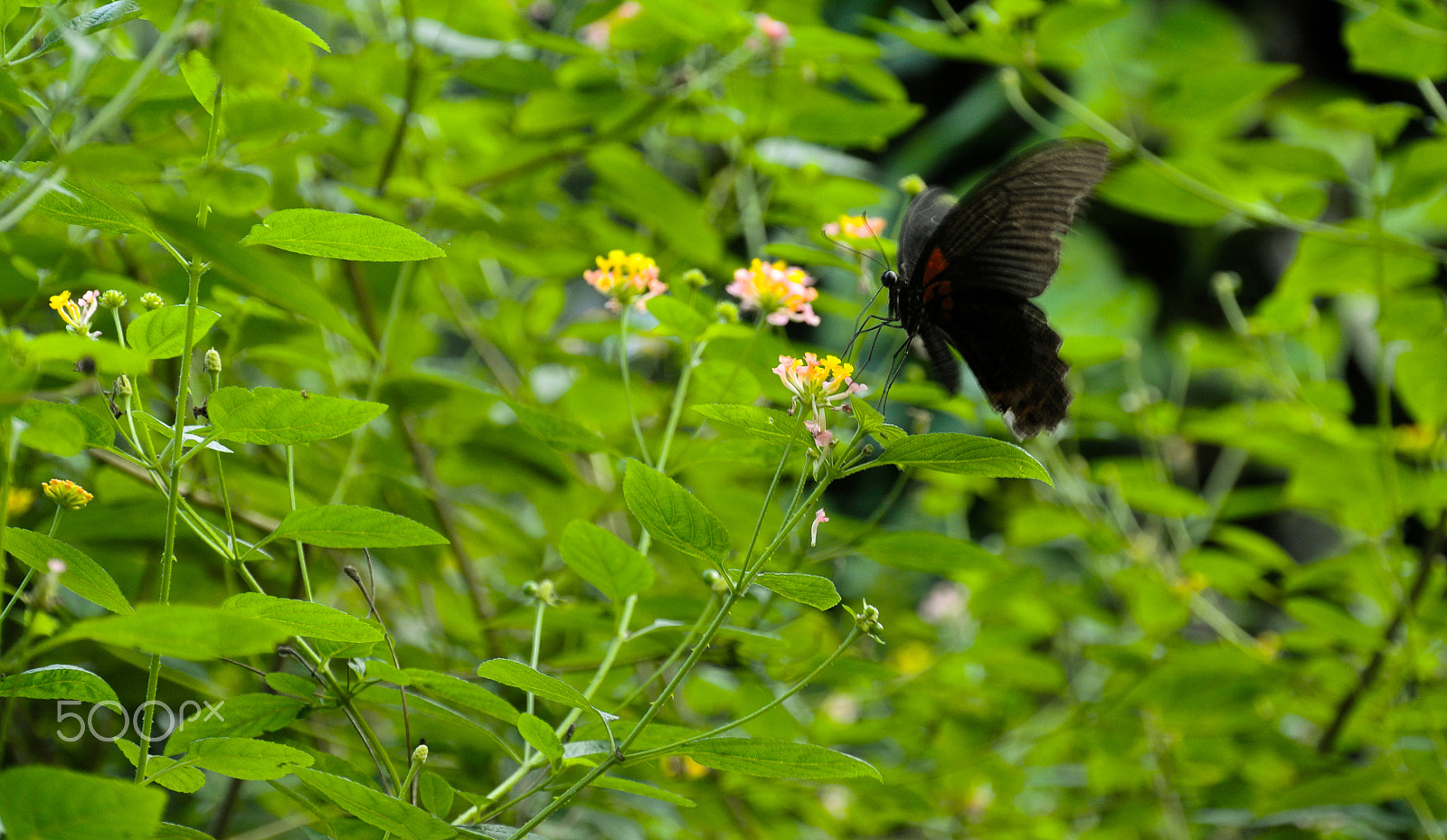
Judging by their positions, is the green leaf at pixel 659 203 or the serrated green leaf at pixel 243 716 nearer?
the serrated green leaf at pixel 243 716

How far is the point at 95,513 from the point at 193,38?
73 centimetres

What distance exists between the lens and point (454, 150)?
81.2 inches

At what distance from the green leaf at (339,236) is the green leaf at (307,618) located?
0.26m

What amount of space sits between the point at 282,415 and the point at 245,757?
0.25 m

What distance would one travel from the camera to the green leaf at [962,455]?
2.52 ft

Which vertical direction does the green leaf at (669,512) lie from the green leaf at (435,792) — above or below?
above

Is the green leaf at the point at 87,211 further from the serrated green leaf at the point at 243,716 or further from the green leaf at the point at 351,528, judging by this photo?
the serrated green leaf at the point at 243,716

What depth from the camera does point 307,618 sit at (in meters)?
0.73

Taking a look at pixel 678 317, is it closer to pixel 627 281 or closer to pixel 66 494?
pixel 627 281

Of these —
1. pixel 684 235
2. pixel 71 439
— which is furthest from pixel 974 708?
pixel 71 439

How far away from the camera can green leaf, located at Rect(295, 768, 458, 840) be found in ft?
2.30

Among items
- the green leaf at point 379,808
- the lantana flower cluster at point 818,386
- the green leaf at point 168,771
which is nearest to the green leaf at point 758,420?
the lantana flower cluster at point 818,386

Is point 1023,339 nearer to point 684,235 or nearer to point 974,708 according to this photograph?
point 684,235

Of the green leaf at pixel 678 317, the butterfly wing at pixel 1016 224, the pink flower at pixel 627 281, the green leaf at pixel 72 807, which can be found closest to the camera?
the green leaf at pixel 72 807
